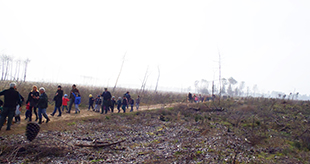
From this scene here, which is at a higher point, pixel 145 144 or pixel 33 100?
pixel 33 100

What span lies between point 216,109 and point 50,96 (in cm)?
1792

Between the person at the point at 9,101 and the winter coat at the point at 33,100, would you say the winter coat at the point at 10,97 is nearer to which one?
the person at the point at 9,101

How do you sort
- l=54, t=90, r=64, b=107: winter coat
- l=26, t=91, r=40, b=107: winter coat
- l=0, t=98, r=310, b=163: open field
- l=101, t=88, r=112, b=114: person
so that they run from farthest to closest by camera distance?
1. l=101, t=88, r=112, b=114: person
2. l=54, t=90, r=64, b=107: winter coat
3. l=26, t=91, r=40, b=107: winter coat
4. l=0, t=98, r=310, b=163: open field

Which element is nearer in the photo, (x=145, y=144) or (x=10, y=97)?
(x=10, y=97)

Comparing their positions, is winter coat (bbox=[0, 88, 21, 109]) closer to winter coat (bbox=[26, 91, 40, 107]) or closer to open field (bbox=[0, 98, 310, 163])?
open field (bbox=[0, 98, 310, 163])

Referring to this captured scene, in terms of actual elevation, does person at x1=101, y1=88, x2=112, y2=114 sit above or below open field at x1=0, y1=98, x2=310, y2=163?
above

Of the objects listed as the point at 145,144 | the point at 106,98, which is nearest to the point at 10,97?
the point at 145,144

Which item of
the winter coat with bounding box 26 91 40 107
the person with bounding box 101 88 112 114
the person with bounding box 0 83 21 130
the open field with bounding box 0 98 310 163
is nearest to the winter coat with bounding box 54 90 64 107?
the open field with bounding box 0 98 310 163

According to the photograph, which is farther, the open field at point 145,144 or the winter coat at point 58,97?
the winter coat at point 58,97

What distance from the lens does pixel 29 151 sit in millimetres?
6488

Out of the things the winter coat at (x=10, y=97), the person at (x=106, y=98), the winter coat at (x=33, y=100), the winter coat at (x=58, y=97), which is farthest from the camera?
the person at (x=106, y=98)

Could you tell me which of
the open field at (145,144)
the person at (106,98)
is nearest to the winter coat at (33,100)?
the open field at (145,144)

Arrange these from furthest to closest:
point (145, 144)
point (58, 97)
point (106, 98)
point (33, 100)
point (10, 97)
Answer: point (106, 98)
point (58, 97)
point (33, 100)
point (145, 144)
point (10, 97)

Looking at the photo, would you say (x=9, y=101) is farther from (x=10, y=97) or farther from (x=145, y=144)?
(x=145, y=144)
